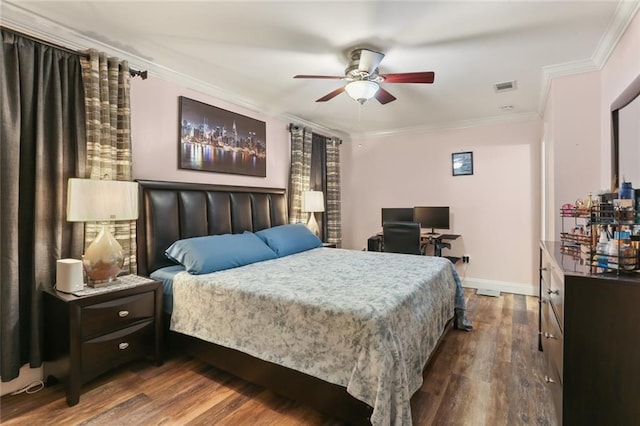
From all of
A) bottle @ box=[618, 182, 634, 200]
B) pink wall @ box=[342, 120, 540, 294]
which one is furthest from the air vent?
bottle @ box=[618, 182, 634, 200]

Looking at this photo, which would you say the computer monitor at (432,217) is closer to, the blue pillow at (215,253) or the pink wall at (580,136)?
the pink wall at (580,136)

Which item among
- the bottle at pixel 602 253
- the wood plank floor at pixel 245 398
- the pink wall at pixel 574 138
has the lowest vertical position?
the wood plank floor at pixel 245 398

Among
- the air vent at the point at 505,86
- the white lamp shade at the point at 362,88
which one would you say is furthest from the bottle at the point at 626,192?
the air vent at the point at 505,86

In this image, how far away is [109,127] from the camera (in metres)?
2.39

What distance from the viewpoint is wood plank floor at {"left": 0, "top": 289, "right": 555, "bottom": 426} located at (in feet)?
5.90

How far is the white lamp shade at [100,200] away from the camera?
194cm

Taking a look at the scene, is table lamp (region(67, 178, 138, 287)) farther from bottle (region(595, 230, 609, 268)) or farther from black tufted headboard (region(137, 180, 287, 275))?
bottle (region(595, 230, 609, 268))

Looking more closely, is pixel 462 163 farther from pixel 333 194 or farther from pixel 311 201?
pixel 311 201

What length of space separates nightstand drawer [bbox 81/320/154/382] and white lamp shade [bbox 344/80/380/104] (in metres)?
2.41

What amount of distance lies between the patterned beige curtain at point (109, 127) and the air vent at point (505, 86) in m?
3.50

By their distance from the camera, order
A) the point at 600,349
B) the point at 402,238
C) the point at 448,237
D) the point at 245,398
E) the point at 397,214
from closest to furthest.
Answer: the point at 600,349 < the point at 245,398 < the point at 402,238 < the point at 448,237 < the point at 397,214

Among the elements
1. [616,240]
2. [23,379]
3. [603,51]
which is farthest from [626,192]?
[23,379]

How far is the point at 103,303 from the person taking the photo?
2.06 metres

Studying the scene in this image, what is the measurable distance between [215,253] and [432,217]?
11.0 feet
